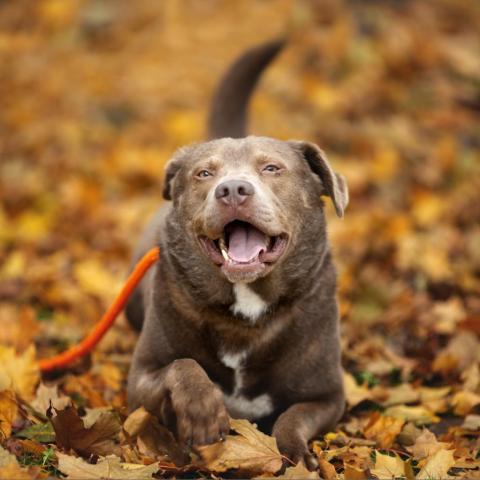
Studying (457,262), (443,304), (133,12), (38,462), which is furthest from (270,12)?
(38,462)

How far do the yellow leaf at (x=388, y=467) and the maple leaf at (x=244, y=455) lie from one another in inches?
15.3

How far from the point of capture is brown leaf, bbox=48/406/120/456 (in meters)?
3.34

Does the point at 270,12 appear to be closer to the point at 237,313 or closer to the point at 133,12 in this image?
the point at 133,12

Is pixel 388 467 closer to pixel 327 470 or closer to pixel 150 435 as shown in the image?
pixel 327 470

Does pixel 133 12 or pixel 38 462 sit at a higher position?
pixel 133 12

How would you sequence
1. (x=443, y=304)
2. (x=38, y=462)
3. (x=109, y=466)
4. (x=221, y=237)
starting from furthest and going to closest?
1. (x=443, y=304)
2. (x=221, y=237)
3. (x=38, y=462)
4. (x=109, y=466)

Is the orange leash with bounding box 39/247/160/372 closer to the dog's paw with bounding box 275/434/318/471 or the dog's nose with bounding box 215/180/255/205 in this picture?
the dog's nose with bounding box 215/180/255/205

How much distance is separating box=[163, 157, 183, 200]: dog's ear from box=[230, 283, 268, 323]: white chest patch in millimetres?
651

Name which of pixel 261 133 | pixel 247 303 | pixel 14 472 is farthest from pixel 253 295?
pixel 261 133

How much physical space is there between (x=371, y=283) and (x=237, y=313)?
2.41 m

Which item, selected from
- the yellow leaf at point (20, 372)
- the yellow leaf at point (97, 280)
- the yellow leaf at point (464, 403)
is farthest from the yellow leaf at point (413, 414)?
the yellow leaf at point (97, 280)

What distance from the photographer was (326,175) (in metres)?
4.08

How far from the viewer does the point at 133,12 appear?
1130cm

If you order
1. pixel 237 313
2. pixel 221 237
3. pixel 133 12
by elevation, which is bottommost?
pixel 237 313
